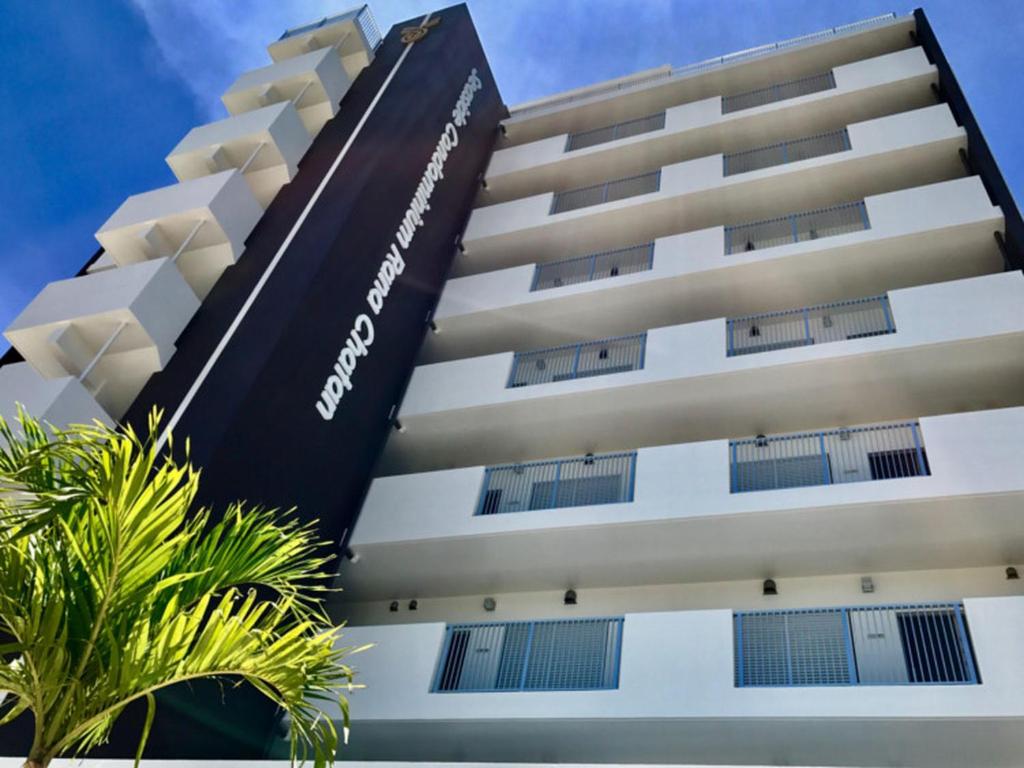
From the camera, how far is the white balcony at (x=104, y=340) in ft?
35.1

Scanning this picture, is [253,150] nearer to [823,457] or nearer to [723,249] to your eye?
[723,249]

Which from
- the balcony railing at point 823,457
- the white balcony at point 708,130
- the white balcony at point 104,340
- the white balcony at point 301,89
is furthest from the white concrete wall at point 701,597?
the white balcony at point 708,130

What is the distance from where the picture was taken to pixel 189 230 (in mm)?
12609

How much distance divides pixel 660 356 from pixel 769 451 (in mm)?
2383

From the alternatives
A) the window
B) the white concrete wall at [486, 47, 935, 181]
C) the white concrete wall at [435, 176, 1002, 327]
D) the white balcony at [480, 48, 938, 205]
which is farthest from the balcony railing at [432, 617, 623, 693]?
the white concrete wall at [486, 47, 935, 181]

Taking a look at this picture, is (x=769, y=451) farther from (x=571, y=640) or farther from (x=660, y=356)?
(x=571, y=640)

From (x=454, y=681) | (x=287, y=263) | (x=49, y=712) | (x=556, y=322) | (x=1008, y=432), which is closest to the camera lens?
(x=49, y=712)

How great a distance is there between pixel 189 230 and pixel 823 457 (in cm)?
1000

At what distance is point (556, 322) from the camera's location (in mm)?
15727

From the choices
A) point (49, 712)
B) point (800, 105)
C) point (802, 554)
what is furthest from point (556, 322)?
point (49, 712)

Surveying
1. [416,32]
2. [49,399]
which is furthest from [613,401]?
[416,32]

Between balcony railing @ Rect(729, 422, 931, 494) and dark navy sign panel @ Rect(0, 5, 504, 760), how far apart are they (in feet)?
19.9

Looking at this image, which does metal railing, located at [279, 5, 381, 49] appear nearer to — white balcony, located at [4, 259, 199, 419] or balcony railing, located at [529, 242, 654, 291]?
balcony railing, located at [529, 242, 654, 291]

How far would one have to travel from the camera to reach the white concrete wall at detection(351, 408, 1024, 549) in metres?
9.72
